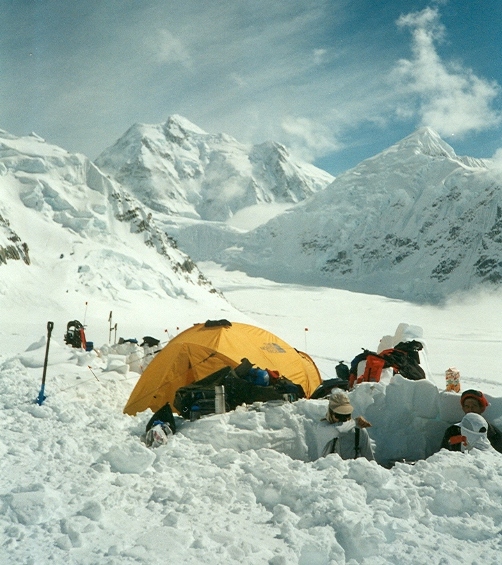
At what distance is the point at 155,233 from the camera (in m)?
54.9

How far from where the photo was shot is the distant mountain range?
153 feet

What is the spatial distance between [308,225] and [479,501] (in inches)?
6155

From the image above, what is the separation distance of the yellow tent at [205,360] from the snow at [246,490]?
4.74 ft

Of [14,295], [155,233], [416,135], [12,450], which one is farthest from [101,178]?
[416,135]

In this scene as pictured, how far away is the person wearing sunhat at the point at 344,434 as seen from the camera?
4930mm

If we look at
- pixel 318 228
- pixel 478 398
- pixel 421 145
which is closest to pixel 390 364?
pixel 478 398

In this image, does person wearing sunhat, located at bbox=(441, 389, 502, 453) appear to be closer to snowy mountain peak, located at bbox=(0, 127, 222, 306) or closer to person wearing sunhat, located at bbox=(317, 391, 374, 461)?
person wearing sunhat, located at bbox=(317, 391, 374, 461)

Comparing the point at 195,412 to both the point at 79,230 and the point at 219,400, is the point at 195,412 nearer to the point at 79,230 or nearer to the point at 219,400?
the point at 219,400

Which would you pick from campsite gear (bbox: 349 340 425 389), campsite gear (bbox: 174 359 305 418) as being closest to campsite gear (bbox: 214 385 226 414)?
campsite gear (bbox: 174 359 305 418)

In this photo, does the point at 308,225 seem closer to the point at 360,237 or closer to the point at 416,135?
the point at 360,237

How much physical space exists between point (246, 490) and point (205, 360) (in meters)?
4.43

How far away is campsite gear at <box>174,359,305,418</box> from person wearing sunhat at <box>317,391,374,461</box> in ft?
5.88

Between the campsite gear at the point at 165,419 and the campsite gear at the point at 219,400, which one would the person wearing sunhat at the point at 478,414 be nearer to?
the campsite gear at the point at 219,400

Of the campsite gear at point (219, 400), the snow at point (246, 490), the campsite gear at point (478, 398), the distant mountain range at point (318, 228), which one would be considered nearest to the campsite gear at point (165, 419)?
the snow at point (246, 490)
